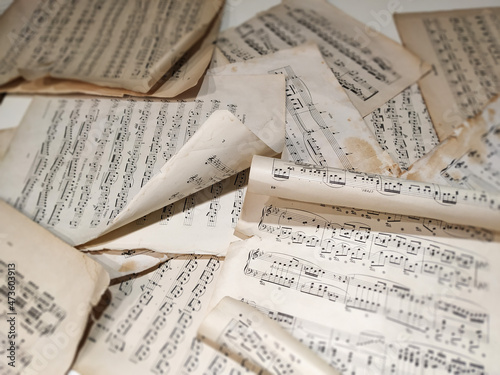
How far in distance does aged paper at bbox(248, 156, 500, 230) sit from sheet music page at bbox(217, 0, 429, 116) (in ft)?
0.72

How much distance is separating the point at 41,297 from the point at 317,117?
0.51 metres

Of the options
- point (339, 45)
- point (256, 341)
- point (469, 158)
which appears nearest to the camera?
point (256, 341)

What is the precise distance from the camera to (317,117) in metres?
0.79

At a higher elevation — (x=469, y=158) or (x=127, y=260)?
(x=469, y=158)

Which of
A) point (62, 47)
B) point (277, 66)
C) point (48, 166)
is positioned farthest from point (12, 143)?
point (277, 66)

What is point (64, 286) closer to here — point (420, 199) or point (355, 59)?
point (420, 199)

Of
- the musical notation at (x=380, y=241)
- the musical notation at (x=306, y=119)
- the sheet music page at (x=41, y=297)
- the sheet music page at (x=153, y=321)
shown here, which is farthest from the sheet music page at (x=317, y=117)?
the sheet music page at (x=41, y=297)

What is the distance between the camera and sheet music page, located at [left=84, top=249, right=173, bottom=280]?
2.21ft

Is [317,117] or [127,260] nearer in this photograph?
[127,260]

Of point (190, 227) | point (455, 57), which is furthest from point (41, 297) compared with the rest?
point (455, 57)

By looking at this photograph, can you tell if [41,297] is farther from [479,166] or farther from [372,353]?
[479,166]

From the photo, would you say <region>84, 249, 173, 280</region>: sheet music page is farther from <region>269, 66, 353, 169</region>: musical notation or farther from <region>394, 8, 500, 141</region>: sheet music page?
<region>394, 8, 500, 141</region>: sheet music page

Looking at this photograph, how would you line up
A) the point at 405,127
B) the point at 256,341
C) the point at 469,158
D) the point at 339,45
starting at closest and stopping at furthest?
the point at 256,341
the point at 469,158
the point at 405,127
the point at 339,45

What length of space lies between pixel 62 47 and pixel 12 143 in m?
0.23
